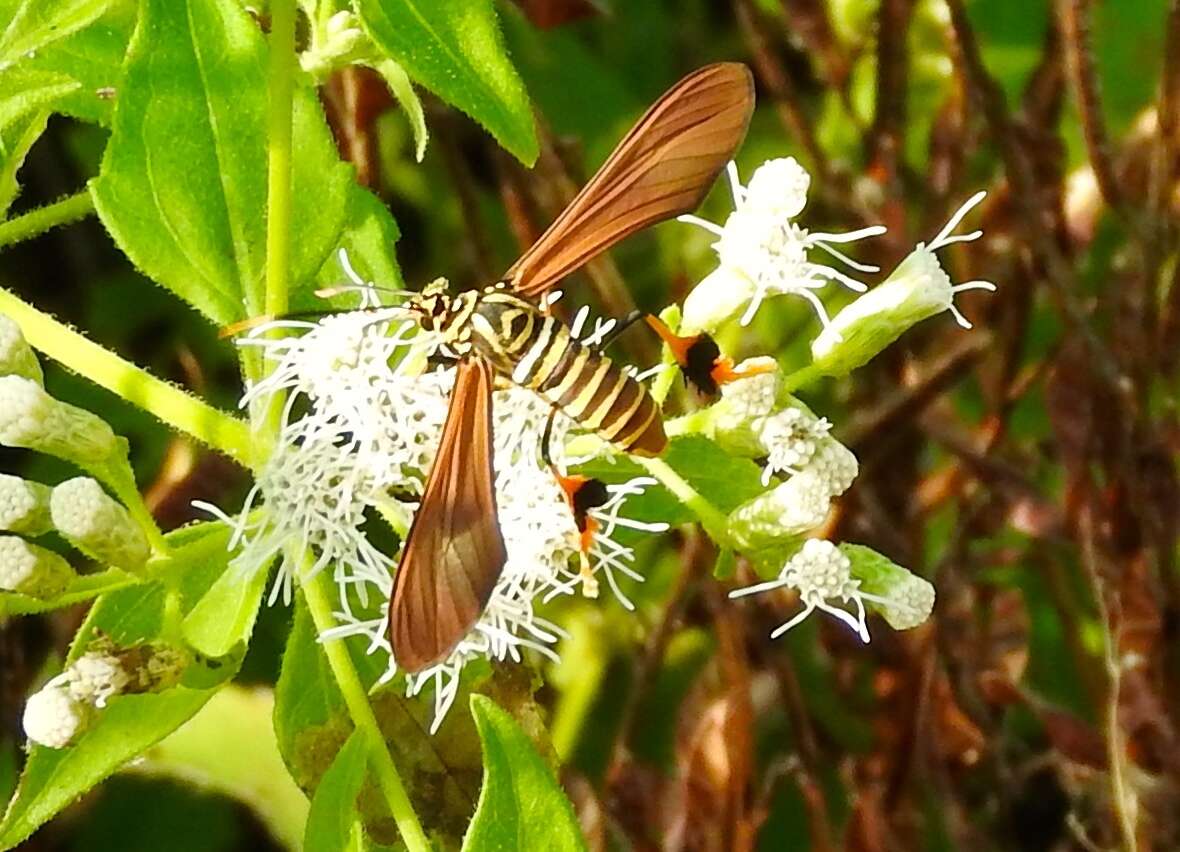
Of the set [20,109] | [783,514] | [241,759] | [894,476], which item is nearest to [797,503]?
[783,514]

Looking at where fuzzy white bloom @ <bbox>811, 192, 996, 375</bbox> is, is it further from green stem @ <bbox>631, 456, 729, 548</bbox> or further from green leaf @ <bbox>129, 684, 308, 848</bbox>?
green leaf @ <bbox>129, 684, 308, 848</bbox>

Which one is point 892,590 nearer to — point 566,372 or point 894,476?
point 566,372

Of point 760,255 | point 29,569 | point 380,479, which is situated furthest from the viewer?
point 760,255

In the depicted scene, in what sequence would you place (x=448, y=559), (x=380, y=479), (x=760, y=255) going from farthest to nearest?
(x=760, y=255)
(x=380, y=479)
(x=448, y=559)

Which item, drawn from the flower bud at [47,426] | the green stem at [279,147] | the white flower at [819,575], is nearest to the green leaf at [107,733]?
the flower bud at [47,426]

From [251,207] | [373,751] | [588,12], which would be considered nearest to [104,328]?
[588,12]
